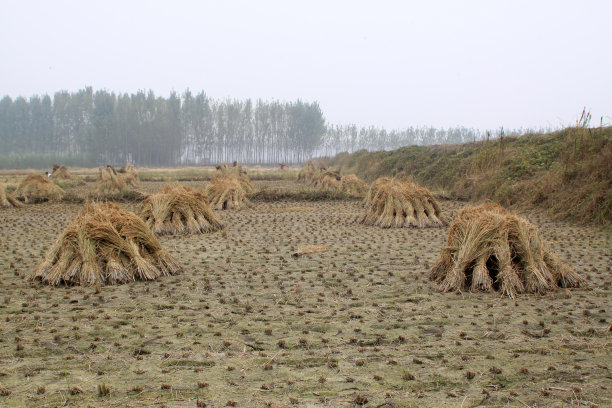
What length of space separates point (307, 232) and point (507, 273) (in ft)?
17.7

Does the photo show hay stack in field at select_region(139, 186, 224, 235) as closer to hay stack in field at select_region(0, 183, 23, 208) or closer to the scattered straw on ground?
the scattered straw on ground

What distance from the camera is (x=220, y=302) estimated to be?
209 inches

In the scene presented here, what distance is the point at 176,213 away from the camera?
34.0 ft

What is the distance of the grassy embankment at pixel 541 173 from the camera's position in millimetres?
11312

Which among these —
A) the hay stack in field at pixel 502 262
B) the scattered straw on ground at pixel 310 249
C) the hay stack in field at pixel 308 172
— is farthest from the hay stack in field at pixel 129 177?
the hay stack in field at pixel 502 262

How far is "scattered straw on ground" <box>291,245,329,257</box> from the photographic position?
794 cm

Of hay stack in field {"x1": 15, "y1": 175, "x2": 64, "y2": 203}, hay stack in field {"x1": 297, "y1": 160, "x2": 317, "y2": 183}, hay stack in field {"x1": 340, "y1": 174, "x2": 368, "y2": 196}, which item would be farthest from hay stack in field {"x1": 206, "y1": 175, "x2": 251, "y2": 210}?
hay stack in field {"x1": 297, "y1": 160, "x2": 317, "y2": 183}

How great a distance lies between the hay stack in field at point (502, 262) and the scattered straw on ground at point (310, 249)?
2.44 m

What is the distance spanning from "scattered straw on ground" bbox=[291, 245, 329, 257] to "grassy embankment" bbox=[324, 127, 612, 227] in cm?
477

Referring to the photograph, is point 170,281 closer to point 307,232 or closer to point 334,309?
point 334,309

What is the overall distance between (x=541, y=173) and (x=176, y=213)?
10.8m

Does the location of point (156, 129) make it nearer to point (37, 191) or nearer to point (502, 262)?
point (37, 191)

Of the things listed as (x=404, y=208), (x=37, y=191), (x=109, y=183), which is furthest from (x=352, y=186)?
(x=37, y=191)

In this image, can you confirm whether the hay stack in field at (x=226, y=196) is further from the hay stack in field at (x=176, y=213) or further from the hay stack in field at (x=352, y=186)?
the hay stack in field at (x=352, y=186)
